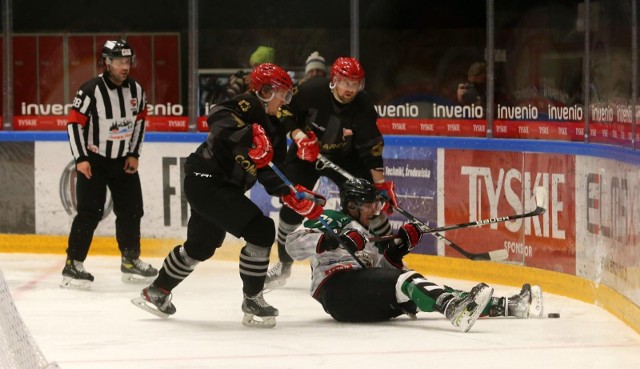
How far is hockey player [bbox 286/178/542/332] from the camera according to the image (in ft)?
18.9

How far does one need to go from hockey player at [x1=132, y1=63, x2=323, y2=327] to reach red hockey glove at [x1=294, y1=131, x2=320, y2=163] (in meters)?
0.69

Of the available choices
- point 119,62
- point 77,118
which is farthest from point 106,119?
point 119,62

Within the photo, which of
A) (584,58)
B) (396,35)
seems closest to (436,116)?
(396,35)

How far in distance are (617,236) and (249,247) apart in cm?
152

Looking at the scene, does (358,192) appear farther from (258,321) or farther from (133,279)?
(133,279)

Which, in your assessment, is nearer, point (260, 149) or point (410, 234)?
point (260, 149)

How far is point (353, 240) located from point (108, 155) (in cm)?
204

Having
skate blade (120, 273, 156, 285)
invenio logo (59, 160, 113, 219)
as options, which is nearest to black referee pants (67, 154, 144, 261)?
skate blade (120, 273, 156, 285)

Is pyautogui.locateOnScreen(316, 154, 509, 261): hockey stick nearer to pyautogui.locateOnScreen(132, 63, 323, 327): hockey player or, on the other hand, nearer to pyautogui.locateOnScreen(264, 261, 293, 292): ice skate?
pyautogui.locateOnScreen(264, 261, 293, 292): ice skate

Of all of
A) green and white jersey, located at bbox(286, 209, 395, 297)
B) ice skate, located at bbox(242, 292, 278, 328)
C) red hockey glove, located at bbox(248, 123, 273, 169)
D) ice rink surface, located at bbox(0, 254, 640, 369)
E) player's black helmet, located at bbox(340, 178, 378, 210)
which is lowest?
ice rink surface, located at bbox(0, 254, 640, 369)

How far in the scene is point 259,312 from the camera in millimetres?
6117

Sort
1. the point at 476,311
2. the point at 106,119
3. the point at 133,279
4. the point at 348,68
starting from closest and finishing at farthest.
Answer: the point at 476,311, the point at 348,68, the point at 106,119, the point at 133,279

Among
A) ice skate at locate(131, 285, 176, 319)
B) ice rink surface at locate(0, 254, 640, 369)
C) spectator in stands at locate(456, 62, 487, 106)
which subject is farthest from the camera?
spectator in stands at locate(456, 62, 487, 106)

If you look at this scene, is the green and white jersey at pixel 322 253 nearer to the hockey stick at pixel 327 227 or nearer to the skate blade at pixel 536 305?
the hockey stick at pixel 327 227
